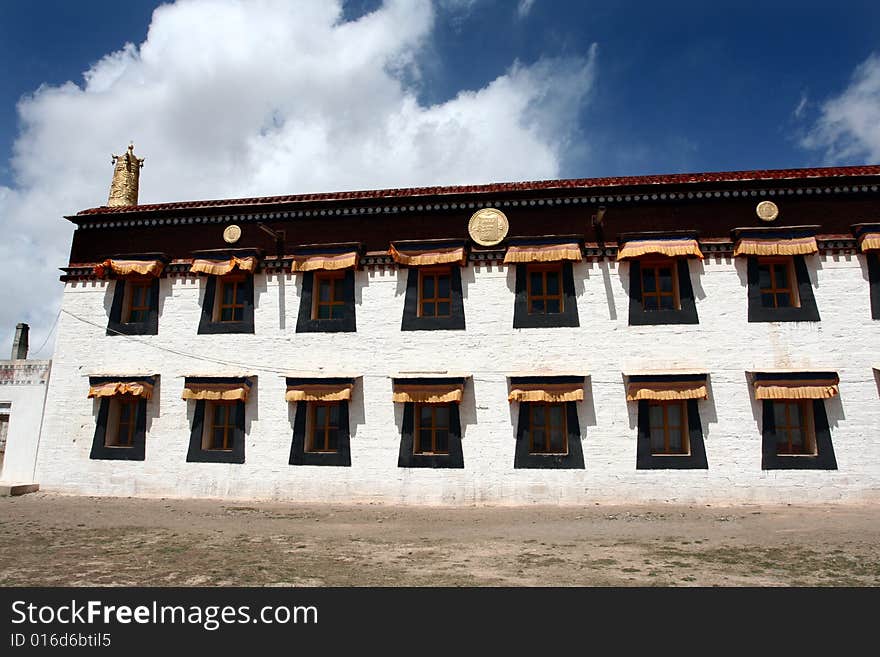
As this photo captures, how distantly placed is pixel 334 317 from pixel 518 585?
26.3 feet

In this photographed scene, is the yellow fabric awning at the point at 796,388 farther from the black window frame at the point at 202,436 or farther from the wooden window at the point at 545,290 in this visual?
the black window frame at the point at 202,436

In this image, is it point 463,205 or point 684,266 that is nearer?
point 684,266

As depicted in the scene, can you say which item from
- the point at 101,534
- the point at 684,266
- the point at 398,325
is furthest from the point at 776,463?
the point at 101,534

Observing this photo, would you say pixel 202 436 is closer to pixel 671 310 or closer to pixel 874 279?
pixel 671 310

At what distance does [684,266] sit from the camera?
38.2 feet

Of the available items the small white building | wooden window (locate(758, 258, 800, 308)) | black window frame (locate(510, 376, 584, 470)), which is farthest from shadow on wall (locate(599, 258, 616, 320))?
the small white building

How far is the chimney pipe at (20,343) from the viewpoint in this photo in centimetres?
1412

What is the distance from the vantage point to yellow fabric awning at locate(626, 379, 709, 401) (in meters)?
10.9

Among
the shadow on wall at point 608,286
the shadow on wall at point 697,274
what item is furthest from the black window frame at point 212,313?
the shadow on wall at point 697,274

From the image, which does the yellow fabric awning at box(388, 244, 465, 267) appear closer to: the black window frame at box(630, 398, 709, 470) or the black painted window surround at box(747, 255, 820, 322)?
the black window frame at box(630, 398, 709, 470)

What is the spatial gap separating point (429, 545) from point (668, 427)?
600 centimetres

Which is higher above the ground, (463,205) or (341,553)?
(463,205)
